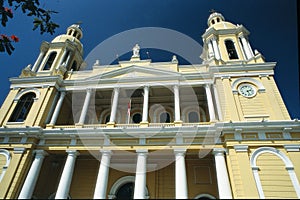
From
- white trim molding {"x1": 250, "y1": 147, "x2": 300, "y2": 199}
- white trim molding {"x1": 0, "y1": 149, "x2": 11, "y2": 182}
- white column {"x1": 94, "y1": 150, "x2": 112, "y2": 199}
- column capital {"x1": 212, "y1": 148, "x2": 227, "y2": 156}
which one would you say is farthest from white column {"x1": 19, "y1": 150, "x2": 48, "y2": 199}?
→ white trim molding {"x1": 250, "y1": 147, "x2": 300, "y2": 199}

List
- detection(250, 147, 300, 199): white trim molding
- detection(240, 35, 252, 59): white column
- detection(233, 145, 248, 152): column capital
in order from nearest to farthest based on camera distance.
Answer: detection(250, 147, 300, 199): white trim molding < detection(233, 145, 248, 152): column capital < detection(240, 35, 252, 59): white column

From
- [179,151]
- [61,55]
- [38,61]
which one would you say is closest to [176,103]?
[179,151]

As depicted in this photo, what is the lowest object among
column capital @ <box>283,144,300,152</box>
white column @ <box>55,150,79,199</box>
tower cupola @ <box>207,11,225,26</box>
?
white column @ <box>55,150,79,199</box>

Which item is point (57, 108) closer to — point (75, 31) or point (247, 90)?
point (75, 31)

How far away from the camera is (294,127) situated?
39.3 ft

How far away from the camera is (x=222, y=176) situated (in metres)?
11.3

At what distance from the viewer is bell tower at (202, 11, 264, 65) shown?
17.6 meters

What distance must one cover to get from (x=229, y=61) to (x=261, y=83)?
3.57m

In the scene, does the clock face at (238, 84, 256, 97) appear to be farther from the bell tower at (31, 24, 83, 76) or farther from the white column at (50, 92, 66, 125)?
the bell tower at (31, 24, 83, 76)

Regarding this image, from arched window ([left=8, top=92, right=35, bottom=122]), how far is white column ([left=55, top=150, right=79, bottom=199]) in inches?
233

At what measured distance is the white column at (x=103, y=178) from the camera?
11.6 meters

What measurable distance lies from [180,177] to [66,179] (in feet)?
22.6

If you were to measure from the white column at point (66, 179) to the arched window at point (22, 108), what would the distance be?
19.4 feet

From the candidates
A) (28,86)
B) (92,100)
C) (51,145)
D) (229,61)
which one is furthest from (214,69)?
(28,86)
